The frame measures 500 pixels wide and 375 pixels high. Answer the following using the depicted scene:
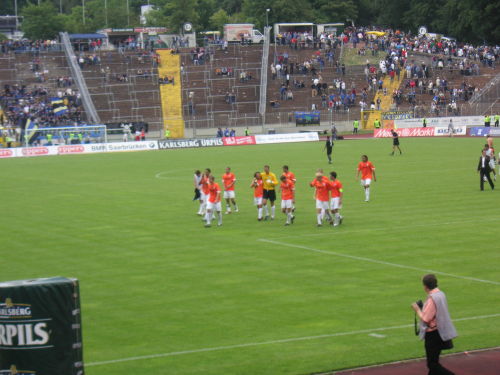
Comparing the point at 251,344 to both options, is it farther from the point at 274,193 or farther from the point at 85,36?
the point at 85,36

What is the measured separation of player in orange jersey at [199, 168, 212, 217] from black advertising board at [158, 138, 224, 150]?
46.1 m

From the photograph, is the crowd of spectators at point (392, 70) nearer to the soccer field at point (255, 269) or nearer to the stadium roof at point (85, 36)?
the stadium roof at point (85, 36)

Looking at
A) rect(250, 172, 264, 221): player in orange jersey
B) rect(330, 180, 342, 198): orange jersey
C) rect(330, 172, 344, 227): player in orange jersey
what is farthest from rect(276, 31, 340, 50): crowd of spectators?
rect(330, 180, 342, 198): orange jersey

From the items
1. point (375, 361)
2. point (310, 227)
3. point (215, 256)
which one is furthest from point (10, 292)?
point (310, 227)

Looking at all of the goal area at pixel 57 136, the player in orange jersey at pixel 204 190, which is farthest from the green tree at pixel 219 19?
the player in orange jersey at pixel 204 190

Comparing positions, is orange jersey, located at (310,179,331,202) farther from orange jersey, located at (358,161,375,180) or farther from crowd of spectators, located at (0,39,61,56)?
crowd of spectators, located at (0,39,61,56)

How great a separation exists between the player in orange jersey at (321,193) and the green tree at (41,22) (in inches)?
4177

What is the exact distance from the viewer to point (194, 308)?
1859 centimetres

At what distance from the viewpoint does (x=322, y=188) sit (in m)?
29.0

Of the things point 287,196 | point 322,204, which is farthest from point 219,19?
point 322,204

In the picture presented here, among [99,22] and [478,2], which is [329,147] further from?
[99,22]

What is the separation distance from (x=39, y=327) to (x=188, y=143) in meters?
71.4

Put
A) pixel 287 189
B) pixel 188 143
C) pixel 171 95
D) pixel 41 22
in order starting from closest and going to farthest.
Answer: pixel 287 189 → pixel 188 143 → pixel 171 95 → pixel 41 22

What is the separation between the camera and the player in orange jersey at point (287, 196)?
29.7m
